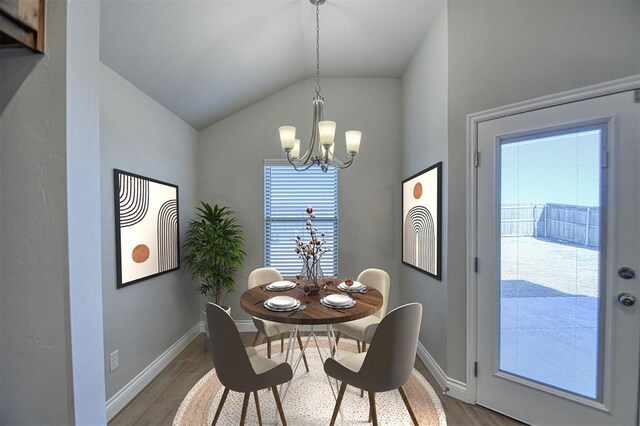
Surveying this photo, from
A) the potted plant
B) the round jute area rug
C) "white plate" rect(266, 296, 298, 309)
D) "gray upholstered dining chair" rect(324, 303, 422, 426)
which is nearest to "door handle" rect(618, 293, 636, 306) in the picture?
"gray upholstered dining chair" rect(324, 303, 422, 426)

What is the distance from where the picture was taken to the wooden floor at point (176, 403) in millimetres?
1892

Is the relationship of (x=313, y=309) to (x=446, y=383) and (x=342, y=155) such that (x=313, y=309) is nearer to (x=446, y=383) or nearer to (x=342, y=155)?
(x=446, y=383)

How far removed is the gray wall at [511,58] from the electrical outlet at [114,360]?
2.56 meters

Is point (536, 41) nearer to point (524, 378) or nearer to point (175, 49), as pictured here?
point (524, 378)

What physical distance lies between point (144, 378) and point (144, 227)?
4.19 ft

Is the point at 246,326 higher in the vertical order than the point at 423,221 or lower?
lower

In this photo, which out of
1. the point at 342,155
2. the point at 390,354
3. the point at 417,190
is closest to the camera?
the point at 390,354

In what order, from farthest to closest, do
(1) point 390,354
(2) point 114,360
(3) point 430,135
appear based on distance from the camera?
(3) point 430,135 < (2) point 114,360 < (1) point 390,354

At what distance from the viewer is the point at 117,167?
2025 mm

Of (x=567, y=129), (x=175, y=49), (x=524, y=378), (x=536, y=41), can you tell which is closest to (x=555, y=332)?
(x=524, y=378)

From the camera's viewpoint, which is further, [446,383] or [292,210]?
[292,210]

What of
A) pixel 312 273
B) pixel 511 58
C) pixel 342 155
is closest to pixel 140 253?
pixel 312 273

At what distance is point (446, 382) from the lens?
216cm

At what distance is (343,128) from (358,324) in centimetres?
231
